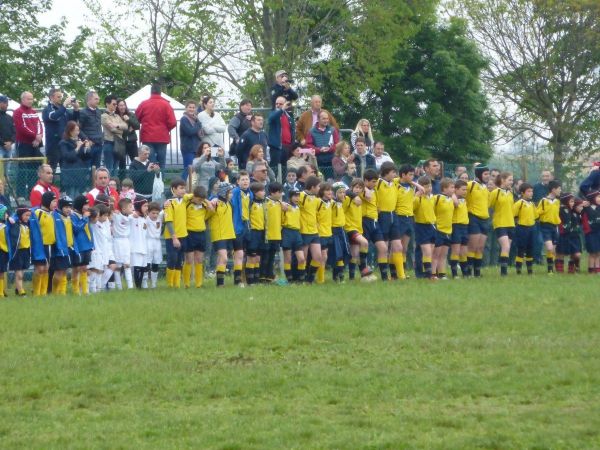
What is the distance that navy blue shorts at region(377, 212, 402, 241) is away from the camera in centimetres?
2278

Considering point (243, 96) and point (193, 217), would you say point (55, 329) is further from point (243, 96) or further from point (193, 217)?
point (243, 96)

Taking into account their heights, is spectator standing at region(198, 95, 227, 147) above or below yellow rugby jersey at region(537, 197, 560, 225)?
above

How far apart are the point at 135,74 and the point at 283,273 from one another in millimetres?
23567

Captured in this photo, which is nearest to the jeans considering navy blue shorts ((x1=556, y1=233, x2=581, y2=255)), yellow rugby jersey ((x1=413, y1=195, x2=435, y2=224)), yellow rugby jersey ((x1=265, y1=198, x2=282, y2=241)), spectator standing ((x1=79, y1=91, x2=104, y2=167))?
spectator standing ((x1=79, y1=91, x2=104, y2=167))

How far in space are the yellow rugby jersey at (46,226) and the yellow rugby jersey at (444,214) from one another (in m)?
6.70

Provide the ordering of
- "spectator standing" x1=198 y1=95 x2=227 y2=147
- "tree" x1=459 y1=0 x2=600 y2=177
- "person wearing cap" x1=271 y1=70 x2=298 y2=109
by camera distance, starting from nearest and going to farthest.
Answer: "spectator standing" x1=198 y1=95 x2=227 y2=147 → "person wearing cap" x1=271 y1=70 x2=298 y2=109 → "tree" x1=459 y1=0 x2=600 y2=177

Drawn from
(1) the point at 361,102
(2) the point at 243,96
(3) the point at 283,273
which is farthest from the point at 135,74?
(3) the point at 283,273

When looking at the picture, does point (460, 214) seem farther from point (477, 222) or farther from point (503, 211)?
point (503, 211)

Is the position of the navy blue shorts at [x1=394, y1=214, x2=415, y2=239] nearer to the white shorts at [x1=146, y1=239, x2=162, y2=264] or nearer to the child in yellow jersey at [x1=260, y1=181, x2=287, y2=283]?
the child in yellow jersey at [x1=260, y1=181, x2=287, y2=283]

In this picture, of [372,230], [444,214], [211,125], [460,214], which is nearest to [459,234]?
[460,214]

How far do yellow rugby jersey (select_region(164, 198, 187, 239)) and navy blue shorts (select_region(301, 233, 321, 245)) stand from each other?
6.54ft

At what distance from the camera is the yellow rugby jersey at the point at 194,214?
21.7m

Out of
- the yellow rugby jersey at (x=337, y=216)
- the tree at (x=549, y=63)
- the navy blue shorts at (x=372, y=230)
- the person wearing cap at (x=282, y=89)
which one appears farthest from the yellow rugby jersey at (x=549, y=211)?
the tree at (x=549, y=63)

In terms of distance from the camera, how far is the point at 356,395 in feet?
43.1
